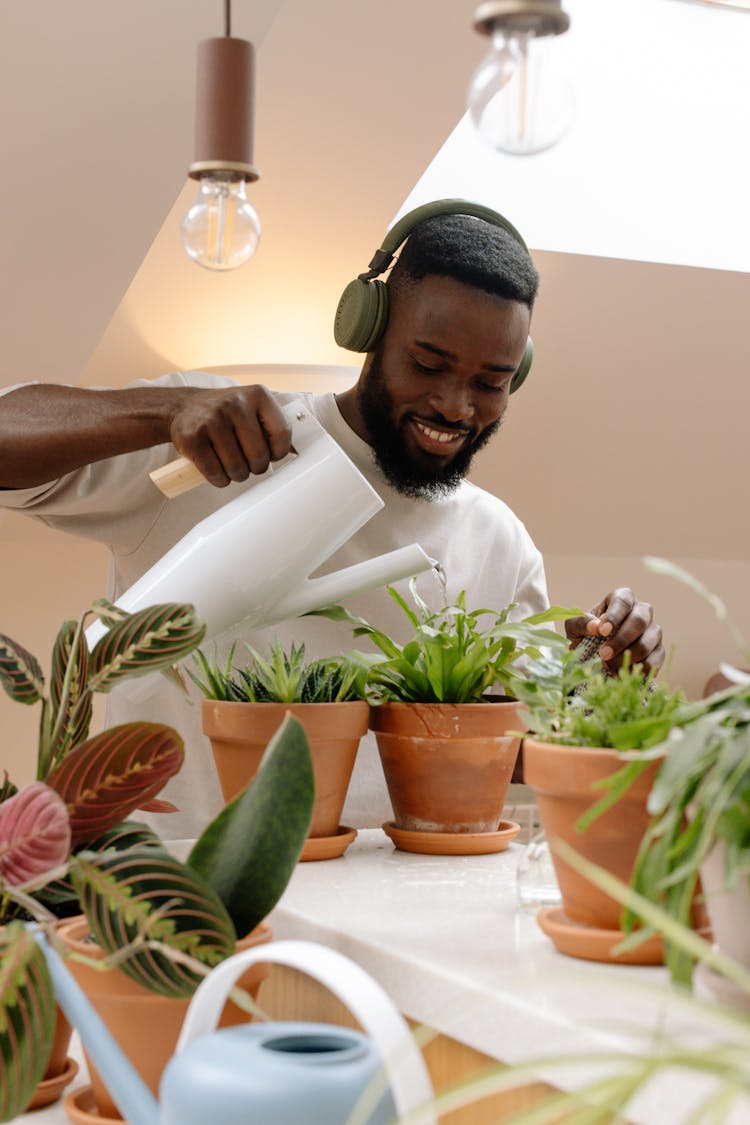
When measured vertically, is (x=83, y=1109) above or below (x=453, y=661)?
below

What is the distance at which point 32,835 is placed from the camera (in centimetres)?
60

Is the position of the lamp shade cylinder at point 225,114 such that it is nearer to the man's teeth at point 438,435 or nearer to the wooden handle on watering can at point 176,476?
the wooden handle on watering can at point 176,476

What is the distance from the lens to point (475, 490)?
176 centimetres

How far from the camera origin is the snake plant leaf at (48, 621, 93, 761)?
2.33ft

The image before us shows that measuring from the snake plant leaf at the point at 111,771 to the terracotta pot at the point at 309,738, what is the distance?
232 millimetres

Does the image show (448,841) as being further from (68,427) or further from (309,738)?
(68,427)

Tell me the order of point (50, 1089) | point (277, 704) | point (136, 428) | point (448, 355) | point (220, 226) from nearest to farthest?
point (50, 1089), point (277, 704), point (220, 226), point (136, 428), point (448, 355)

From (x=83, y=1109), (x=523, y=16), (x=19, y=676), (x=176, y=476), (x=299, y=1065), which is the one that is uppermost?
(x=523, y=16)

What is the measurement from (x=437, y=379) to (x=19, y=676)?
93 centimetres

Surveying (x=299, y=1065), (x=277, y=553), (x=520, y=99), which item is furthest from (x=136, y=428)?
(x=299, y=1065)

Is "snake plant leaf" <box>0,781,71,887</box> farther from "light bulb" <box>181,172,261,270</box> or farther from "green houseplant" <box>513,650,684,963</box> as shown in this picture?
"light bulb" <box>181,172,261,270</box>

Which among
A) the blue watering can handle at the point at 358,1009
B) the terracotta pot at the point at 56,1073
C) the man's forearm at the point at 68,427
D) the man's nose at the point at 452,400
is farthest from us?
the man's nose at the point at 452,400

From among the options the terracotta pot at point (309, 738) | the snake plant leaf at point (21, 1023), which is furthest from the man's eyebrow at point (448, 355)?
the snake plant leaf at point (21, 1023)

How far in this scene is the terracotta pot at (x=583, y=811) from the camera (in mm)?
615
